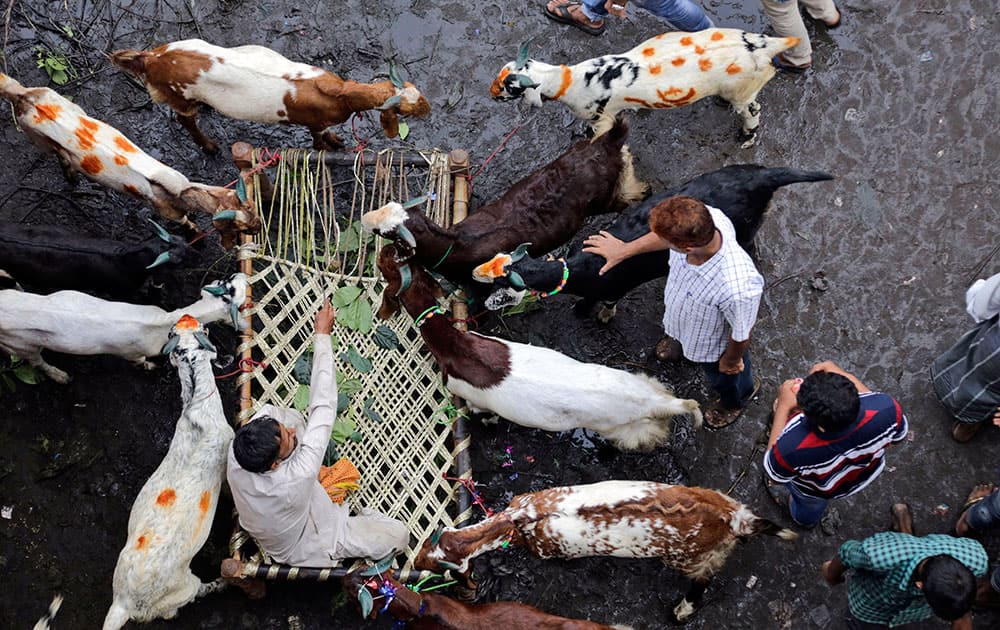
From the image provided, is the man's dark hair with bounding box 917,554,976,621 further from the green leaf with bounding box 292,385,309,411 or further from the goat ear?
the goat ear

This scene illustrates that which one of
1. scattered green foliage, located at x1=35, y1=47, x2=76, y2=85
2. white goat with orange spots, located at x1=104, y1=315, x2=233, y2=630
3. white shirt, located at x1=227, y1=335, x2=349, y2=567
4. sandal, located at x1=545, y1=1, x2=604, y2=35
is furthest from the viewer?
sandal, located at x1=545, y1=1, x2=604, y2=35

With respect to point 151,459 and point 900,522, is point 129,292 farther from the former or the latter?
point 900,522

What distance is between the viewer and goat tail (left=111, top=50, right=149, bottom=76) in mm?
4270

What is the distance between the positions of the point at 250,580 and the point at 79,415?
154 cm

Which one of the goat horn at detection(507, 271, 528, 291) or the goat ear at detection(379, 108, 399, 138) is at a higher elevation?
the goat ear at detection(379, 108, 399, 138)

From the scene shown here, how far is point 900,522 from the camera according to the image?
4.03 metres

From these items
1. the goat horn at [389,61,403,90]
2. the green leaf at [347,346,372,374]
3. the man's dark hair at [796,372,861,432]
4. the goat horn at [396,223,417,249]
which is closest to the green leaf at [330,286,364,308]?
the green leaf at [347,346,372,374]

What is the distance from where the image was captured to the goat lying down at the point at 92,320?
3.98 metres

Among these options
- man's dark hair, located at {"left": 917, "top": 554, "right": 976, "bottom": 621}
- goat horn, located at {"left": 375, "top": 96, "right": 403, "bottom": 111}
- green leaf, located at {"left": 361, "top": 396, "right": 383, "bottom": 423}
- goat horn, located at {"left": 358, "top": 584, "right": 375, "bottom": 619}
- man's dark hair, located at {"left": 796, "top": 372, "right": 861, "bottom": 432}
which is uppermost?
goat horn, located at {"left": 375, "top": 96, "right": 403, "bottom": 111}

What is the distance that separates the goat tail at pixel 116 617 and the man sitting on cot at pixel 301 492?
61cm

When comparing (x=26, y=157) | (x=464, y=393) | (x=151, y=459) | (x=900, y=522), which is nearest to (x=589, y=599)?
(x=464, y=393)

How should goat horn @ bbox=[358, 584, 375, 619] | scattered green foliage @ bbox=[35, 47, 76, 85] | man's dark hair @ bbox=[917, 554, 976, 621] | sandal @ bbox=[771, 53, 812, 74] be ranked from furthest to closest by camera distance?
1. scattered green foliage @ bbox=[35, 47, 76, 85]
2. sandal @ bbox=[771, 53, 812, 74]
3. goat horn @ bbox=[358, 584, 375, 619]
4. man's dark hair @ bbox=[917, 554, 976, 621]

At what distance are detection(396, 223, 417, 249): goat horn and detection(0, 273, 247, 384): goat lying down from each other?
904 millimetres

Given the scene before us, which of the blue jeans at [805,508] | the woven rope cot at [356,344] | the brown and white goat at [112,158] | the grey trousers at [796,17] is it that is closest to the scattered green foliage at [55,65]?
the brown and white goat at [112,158]
